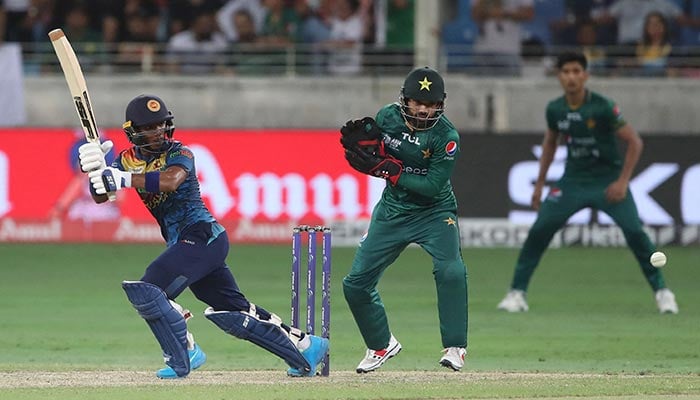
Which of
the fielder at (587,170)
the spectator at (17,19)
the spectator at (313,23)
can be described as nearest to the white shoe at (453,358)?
the fielder at (587,170)

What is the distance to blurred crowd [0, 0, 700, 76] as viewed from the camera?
22.1 meters

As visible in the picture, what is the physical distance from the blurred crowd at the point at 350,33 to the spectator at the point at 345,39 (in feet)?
0.05

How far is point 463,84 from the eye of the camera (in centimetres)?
2175

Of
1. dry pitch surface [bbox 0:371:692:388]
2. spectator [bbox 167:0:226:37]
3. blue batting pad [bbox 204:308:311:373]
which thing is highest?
spectator [bbox 167:0:226:37]

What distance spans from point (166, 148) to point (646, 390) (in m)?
3.06

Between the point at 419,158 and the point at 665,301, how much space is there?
4837 millimetres

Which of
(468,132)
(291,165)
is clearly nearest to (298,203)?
(291,165)

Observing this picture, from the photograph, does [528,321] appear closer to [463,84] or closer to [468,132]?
[468,132]

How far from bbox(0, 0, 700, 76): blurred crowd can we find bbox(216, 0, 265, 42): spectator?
0.6 inches

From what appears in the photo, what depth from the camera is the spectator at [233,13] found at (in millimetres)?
22703

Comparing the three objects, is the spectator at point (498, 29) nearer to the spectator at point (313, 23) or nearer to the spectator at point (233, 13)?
the spectator at point (313, 23)

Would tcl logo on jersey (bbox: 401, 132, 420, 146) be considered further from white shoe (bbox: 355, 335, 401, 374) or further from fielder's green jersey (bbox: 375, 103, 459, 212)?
white shoe (bbox: 355, 335, 401, 374)

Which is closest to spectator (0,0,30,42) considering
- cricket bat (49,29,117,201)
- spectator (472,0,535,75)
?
spectator (472,0,535,75)

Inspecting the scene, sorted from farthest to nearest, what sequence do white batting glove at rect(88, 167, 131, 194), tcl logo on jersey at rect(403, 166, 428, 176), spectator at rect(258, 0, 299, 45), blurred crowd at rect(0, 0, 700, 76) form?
spectator at rect(258, 0, 299, 45) < blurred crowd at rect(0, 0, 700, 76) < tcl logo on jersey at rect(403, 166, 428, 176) < white batting glove at rect(88, 167, 131, 194)
